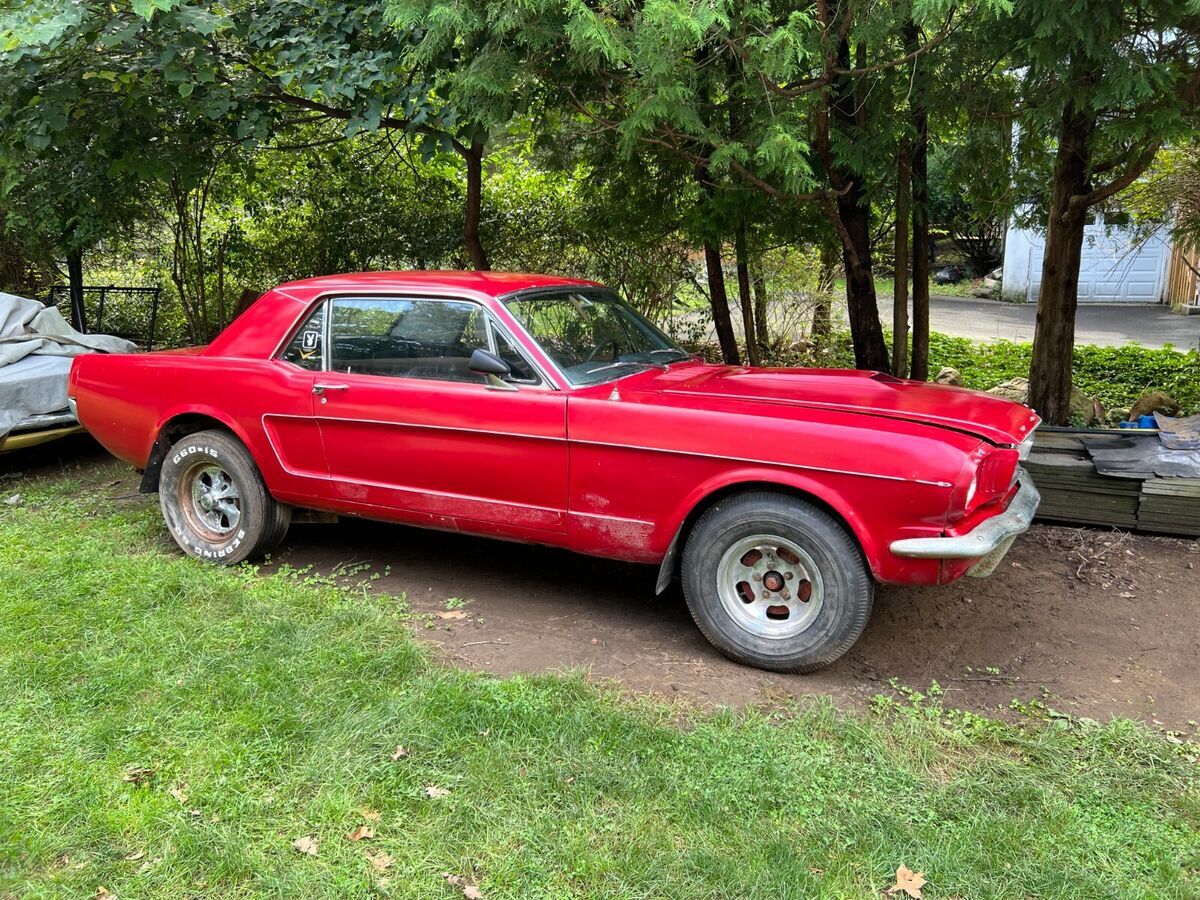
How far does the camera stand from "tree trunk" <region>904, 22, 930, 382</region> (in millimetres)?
5613

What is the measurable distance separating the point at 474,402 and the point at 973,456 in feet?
7.34

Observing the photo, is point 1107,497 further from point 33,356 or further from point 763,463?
point 33,356

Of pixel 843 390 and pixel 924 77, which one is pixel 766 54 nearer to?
pixel 924 77

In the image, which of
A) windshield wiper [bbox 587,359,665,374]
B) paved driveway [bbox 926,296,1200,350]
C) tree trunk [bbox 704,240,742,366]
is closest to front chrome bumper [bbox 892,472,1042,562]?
windshield wiper [bbox 587,359,665,374]

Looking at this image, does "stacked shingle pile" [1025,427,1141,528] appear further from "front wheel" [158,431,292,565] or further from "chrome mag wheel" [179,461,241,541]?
"chrome mag wheel" [179,461,241,541]

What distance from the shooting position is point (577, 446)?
409cm

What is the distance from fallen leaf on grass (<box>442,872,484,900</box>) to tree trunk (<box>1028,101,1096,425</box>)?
238 inches

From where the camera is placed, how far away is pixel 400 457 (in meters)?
4.58

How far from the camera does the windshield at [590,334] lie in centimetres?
440

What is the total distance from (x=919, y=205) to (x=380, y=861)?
6.05 m

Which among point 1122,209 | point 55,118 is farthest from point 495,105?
point 1122,209

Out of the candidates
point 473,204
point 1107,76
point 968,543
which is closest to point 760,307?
point 473,204

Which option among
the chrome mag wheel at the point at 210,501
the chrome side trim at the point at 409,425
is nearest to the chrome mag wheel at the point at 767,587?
the chrome side trim at the point at 409,425

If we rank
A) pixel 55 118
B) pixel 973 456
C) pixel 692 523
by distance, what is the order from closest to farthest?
pixel 973 456 < pixel 692 523 < pixel 55 118
